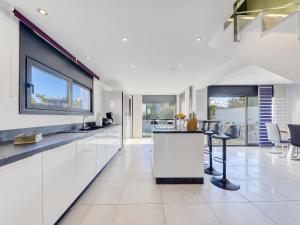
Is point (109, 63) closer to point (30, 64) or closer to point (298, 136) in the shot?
point (30, 64)

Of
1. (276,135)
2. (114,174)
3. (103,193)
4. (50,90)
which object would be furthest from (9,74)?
(276,135)

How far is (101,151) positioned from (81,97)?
1650mm

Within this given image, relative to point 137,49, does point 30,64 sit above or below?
below

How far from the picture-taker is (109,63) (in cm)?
420

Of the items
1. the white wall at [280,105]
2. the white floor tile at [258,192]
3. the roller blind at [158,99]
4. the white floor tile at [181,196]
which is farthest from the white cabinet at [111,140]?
the white wall at [280,105]

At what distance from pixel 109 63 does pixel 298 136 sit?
5.37m

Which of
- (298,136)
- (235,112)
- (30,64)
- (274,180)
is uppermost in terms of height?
(30,64)

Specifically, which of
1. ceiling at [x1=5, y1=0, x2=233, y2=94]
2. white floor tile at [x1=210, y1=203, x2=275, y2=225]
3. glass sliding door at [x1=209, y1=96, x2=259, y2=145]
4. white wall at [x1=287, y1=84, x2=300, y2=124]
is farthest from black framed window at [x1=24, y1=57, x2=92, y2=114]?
white wall at [x1=287, y1=84, x2=300, y2=124]

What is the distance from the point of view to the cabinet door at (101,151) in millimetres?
3479

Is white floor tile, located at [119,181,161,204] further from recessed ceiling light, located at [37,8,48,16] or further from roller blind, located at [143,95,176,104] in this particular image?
roller blind, located at [143,95,176,104]

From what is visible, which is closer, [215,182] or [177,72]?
[215,182]

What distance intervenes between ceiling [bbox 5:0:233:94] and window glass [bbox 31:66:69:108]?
2.03ft

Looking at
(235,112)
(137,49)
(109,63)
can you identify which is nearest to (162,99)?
(235,112)

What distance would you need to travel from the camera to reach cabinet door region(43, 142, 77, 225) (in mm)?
1721
